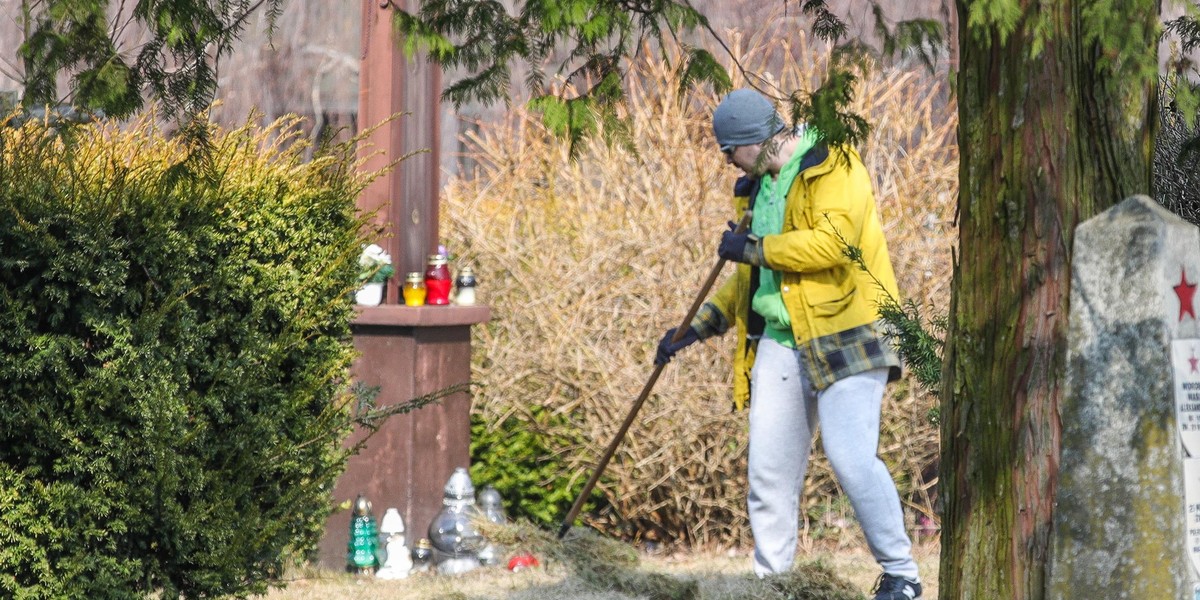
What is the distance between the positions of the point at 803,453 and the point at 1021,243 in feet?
6.39

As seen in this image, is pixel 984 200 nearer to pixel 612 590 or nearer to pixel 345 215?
pixel 345 215

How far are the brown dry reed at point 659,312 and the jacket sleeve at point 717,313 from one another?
141 cm

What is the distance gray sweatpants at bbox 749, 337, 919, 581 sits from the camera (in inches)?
189

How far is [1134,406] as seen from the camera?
295 cm

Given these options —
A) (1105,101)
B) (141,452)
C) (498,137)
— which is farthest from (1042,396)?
(498,137)

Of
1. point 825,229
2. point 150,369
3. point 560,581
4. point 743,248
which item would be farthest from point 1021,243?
point 560,581

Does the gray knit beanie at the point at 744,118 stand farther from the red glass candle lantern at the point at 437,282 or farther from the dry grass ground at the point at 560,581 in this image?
the red glass candle lantern at the point at 437,282

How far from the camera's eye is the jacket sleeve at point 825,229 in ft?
15.7

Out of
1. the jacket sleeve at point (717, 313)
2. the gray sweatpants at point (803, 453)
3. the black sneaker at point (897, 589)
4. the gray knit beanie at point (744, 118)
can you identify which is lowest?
the black sneaker at point (897, 589)

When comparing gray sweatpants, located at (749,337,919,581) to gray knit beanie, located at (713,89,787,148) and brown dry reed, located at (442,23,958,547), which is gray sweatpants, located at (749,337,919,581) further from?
brown dry reed, located at (442,23,958,547)

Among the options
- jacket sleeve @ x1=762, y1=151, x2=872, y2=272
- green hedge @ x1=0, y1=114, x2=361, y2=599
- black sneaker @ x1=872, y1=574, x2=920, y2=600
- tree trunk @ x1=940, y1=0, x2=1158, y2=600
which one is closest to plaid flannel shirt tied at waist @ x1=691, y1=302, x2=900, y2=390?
jacket sleeve @ x1=762, y1=151, x2=872, y2=272

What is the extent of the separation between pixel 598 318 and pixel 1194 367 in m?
4.35

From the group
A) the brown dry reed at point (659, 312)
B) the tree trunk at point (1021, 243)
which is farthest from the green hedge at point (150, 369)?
the brown dry reed at point (659, 312)

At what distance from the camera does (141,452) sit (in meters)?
3.90
